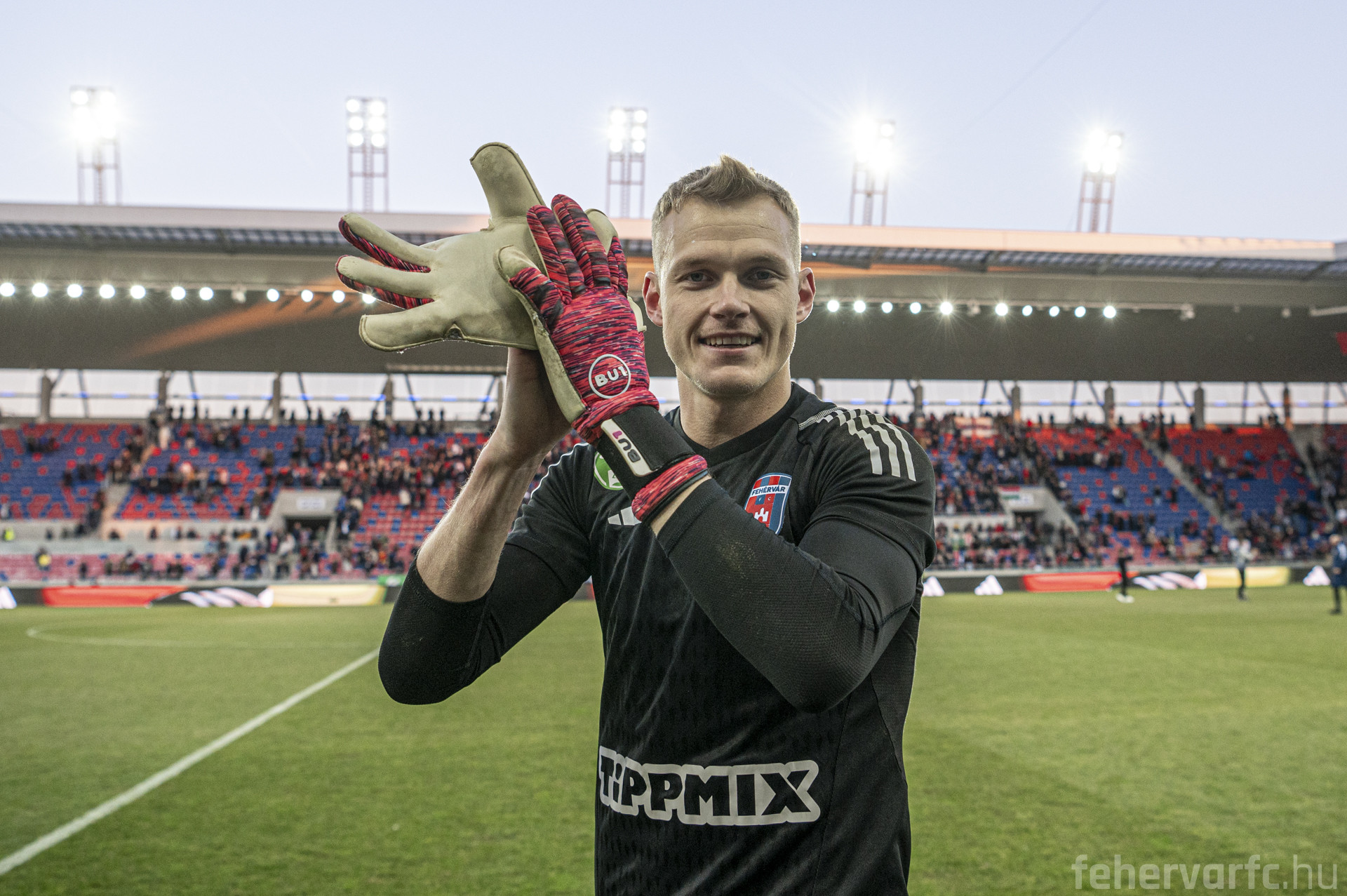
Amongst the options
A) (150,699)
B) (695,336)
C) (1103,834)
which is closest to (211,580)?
(150,699)

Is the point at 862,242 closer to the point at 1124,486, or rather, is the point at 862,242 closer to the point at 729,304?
the point at 1124,486

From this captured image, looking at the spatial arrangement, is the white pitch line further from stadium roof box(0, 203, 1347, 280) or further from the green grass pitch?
stadium roof box(0, 203, 1347, 280)

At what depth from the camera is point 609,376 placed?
1.58 meters

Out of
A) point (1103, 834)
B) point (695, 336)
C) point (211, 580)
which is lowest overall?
point (211, 580)

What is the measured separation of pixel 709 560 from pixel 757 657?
0.57 feet

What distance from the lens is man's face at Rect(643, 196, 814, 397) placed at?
184 centimetres

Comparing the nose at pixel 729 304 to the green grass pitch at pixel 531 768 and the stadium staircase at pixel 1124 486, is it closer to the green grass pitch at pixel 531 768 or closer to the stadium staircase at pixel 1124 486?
the green grass pitch at pixel 531 768

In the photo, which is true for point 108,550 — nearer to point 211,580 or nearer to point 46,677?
point 211,580

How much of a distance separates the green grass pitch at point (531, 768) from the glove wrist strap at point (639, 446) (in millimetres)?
4044

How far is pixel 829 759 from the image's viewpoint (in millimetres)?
1738

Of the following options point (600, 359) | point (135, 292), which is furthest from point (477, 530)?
point (135, 292)

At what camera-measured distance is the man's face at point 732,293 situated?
72.3 inches

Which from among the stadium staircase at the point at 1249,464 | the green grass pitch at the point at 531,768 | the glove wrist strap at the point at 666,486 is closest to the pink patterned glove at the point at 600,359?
the glove wrist strap at the point at 666,486

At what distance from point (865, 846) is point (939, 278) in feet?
90.7
